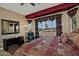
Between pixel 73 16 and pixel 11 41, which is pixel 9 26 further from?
pixel 73 16

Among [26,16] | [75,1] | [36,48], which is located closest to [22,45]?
[36,48]

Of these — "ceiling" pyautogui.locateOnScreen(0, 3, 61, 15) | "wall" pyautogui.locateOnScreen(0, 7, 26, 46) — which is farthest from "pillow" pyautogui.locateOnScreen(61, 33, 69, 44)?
"wall" pyautogui.locateOnScreen(0, 7, 26, 46)

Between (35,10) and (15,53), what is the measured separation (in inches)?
29.8

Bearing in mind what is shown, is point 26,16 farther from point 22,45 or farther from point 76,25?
point 76,25

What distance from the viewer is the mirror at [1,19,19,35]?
201 centimetres

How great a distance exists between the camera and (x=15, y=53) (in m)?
2.04

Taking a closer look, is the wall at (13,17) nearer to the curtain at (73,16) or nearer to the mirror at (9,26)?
the mirror at (9,26)

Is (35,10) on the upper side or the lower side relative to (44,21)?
upper

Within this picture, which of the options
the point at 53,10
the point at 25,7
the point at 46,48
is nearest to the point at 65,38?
the point at 46,48

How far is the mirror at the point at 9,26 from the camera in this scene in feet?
6.58

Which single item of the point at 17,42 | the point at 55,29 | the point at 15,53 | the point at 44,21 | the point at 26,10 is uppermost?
the point at 26,10

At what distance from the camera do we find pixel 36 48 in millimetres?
2014

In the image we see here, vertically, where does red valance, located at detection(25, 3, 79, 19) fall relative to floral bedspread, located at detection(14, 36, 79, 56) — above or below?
above

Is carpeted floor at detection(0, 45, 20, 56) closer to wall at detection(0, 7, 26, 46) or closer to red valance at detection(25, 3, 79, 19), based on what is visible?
wall at detection(0, 7, 26, 46)
